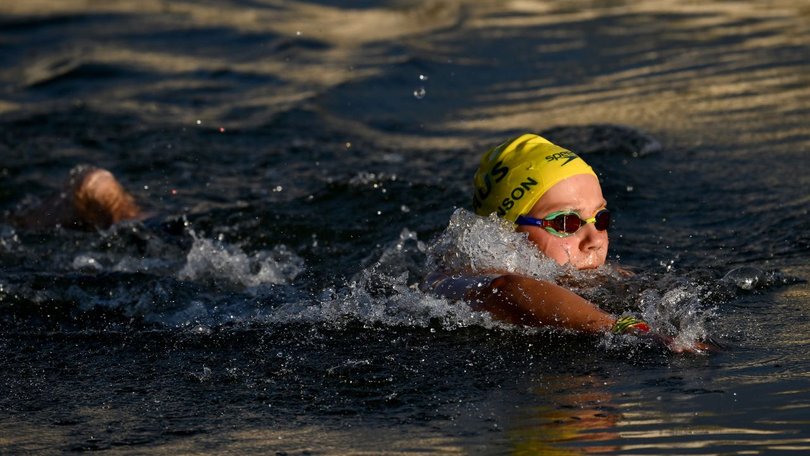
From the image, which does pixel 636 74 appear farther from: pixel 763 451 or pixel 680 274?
pixel 763 451

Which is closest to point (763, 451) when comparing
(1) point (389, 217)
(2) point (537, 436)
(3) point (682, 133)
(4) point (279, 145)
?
(2) point (537, 436)

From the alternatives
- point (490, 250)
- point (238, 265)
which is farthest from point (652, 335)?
point (238, 265)

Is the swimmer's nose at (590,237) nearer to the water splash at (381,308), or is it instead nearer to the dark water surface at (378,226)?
the dark water surface at (378,226)

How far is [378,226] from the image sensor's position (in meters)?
7.93

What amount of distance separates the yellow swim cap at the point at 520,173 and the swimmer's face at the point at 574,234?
0.16ft

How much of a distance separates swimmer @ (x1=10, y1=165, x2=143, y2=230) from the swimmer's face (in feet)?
10.4

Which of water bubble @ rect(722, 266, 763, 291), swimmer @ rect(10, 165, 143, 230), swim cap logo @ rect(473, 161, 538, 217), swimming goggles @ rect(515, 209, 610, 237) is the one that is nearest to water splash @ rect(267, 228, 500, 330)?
swim cap logo @ rect(473, 161, 538, 217)

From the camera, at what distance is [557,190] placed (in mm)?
6117

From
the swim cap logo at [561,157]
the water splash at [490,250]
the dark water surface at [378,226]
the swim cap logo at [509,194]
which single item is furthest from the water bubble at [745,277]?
the swim cap logo at [509,194]

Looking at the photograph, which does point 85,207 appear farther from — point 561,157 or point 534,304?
point 534,304

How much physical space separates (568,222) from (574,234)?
0.23 feet

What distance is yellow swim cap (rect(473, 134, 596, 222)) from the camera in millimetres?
6168

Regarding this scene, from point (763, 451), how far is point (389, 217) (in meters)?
4.50

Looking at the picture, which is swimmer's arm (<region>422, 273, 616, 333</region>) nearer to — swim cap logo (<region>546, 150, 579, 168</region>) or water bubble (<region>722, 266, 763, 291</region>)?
swim cap logo (<region>546, 150, 579, 168</region>)
